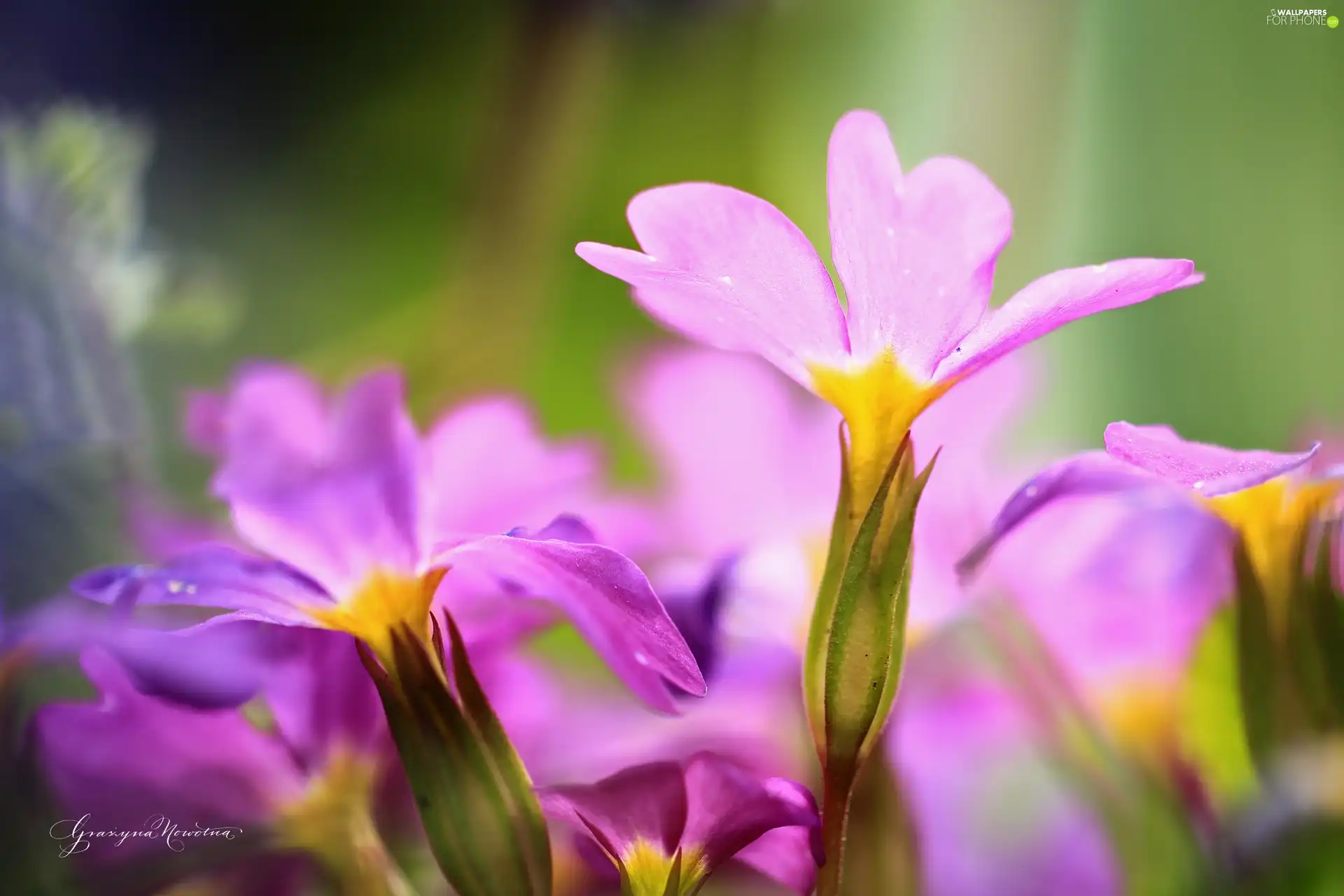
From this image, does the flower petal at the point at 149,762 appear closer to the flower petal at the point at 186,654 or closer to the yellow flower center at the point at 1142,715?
the flower petal at the point at 186,654

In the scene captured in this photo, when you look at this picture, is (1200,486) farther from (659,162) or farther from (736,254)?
(659,162)

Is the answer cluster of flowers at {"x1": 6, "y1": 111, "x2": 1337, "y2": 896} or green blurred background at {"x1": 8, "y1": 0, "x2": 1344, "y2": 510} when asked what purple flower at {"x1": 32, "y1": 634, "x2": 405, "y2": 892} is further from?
green blurred background at {"x1": 8, "y1": 0, "x2": 1344, "y2": 510}

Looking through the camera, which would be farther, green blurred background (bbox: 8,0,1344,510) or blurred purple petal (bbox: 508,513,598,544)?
green blurred background (bbox: 8,0,1344,510)

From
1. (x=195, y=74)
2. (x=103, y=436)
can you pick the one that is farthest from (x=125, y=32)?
(x=103, y=436)

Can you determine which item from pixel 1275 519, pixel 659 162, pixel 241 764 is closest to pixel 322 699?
pixel 241 764

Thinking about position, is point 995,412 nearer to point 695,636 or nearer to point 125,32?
point 695,636

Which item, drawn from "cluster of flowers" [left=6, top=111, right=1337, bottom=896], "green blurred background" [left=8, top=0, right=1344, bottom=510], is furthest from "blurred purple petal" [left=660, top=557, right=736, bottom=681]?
"green blurred background" [left=8, top=0, right=1344, bottom=510]
